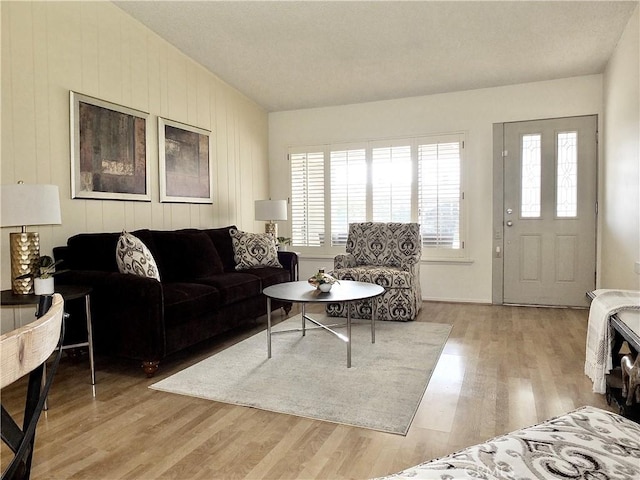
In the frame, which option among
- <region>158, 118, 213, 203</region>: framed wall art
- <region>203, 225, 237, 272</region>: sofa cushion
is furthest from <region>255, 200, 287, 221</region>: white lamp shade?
<region>203, 225, 237, 272</region>: sofa cushion

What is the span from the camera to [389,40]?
13.3 feet

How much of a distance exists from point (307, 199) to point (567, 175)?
321cm

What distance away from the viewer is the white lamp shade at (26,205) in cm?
251

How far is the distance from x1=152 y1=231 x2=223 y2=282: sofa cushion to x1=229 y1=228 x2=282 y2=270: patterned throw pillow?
385mm

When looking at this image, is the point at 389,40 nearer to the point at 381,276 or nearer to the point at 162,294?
the point at 381,276

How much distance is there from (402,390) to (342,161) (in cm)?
383

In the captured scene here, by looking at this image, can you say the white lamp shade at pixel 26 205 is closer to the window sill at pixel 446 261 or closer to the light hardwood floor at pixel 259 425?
the light hardwood floor at pixel 259 425

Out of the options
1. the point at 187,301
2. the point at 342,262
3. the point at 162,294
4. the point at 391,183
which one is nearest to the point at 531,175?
the point at 391,183

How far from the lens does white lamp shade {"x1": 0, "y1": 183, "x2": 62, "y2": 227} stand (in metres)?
2.51

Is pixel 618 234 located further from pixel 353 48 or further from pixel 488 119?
pixel 353 48

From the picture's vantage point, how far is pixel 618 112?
4.02 meters

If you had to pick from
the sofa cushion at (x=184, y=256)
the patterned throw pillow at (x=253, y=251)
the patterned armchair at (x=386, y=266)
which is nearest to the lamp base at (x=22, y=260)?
the sofa cushion at (x=184, y=256)

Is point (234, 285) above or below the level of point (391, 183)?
below

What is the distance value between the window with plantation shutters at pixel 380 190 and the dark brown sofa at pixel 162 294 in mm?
1928
